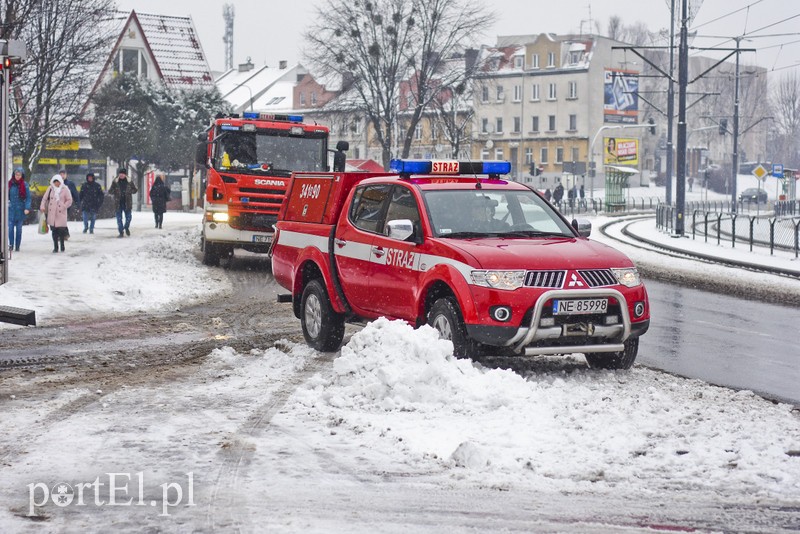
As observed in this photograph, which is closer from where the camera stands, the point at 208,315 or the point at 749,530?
the point at 749,530

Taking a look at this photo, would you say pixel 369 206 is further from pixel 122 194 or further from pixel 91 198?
pixel 91 198

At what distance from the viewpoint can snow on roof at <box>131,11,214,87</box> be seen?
65.1 metres

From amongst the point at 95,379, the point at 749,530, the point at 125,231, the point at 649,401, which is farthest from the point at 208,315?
the point at 125,231

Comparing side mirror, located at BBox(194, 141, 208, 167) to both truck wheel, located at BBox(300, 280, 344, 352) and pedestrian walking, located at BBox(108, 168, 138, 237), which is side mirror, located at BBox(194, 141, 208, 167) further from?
truck wheel, located at BBox(300, 280, 344, 352)

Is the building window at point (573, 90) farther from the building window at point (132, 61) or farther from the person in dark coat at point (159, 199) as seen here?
the person in dark coat at point (159, 199)

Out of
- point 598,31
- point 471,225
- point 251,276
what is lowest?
point 251,276

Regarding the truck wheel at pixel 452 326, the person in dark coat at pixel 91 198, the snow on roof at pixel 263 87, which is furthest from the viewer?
the snow on roof at pixel 263 87

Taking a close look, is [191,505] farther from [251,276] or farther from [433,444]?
[251,276]

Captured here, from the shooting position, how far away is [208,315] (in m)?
15.1

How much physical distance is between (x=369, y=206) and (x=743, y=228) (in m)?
26.0

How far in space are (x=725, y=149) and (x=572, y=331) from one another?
135702 mm

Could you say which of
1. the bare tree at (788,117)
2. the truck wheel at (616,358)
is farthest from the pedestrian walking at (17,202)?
the bare tree at (788,117)

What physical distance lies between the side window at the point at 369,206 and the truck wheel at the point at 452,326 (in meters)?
1.50

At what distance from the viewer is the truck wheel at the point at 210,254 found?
22.2m
